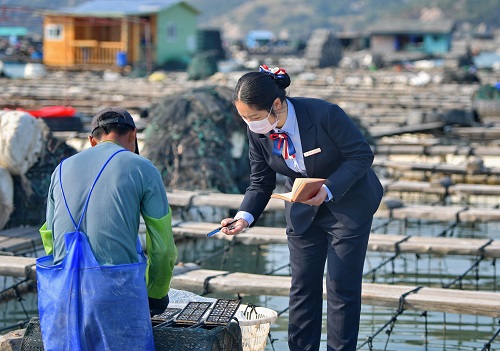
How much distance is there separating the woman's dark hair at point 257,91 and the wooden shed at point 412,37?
169 ft

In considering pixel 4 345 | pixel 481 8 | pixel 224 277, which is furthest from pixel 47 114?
pixel 481 8

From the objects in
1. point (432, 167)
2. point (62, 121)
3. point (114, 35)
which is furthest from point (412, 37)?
point (432, 167)

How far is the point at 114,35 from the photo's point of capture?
125 ft

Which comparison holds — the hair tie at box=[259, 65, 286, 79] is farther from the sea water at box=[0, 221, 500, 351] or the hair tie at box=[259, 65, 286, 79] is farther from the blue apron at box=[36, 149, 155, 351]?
the sea water at box=[0, 221, 500, 351]

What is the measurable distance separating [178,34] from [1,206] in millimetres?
31946

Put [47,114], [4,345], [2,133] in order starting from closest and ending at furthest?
1. [4,345]
2. [2,133]
3. [47,114]

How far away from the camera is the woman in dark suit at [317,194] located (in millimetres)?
4398

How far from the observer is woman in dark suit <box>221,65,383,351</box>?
4398 mm

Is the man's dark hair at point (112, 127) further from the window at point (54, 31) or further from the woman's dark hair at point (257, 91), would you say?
the window at point (54, 31)

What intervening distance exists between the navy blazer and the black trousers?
0.06 metres

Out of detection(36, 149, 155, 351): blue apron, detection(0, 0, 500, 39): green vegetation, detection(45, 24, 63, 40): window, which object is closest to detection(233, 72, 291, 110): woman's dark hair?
detection(36, 149, 155, 351): blue apron

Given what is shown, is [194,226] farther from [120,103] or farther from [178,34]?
[178,34]

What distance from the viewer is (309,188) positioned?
4312mm

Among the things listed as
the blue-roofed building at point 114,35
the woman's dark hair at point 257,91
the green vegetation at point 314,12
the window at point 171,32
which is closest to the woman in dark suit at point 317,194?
the woman's dark hair at point 257,91
